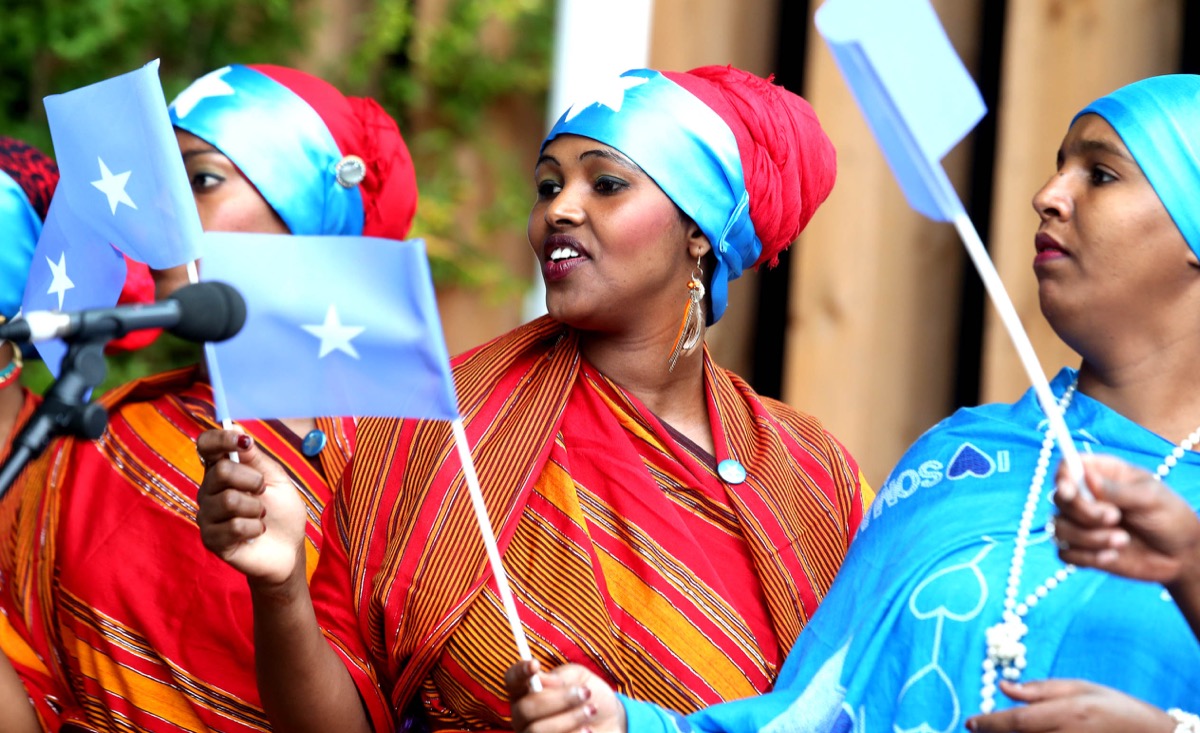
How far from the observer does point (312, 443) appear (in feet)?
8.97

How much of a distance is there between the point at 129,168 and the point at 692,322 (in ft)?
3.21

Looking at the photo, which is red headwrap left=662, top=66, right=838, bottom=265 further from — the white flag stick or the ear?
the white flag stick

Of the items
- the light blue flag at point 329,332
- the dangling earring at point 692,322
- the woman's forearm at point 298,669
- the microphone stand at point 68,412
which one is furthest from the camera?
the dangling earring at point 692,322

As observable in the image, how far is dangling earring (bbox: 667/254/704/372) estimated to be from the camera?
2568 mm

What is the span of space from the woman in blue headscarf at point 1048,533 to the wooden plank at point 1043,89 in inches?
51.6

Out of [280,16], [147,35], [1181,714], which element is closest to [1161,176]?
[1181,714]

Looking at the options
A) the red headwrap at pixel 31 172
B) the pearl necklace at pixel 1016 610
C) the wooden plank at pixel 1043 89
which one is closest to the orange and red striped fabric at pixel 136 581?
the red headwrap at pixel 31 172

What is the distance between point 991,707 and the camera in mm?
1900

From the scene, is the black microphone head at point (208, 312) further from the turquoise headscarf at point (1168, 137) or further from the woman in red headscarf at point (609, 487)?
the turquoise headscarf at point (1168, 137)

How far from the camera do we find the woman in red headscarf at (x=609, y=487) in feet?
7.41

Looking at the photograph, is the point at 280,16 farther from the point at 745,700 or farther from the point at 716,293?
the point at 745,700

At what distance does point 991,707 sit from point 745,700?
0.37 metres

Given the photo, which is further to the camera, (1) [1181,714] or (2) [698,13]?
(2) [698,13]

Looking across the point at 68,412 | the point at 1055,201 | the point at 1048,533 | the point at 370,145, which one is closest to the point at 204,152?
the point at 370,145
